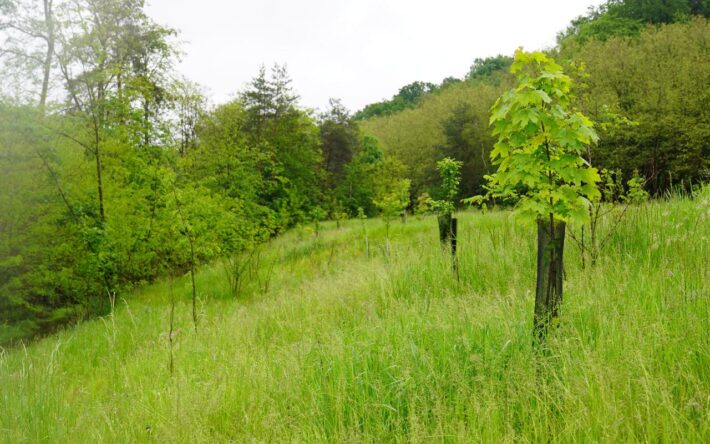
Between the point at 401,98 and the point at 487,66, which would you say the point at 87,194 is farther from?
the point at 401,98

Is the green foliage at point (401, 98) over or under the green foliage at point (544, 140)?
over

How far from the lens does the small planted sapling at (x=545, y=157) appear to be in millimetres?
2514

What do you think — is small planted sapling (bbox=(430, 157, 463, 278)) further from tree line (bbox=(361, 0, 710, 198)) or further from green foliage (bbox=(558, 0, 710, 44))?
green foliage (bbox=(558, 0, 710, 44))

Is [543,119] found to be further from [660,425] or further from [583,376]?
[660,425]

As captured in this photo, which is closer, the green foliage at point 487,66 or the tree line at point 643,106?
the tree line at point 643,106

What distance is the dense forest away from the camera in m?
8.28

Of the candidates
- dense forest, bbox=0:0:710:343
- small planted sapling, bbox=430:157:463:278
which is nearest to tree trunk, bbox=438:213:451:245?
small planted sapling, bbox=430:157:463:278

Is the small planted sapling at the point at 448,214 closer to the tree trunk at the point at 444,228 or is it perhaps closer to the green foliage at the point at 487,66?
the tree trunk at the point at 444,228

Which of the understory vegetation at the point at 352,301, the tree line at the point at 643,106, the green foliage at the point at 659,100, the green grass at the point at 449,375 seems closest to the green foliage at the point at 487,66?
the tree line at the point at 643,106

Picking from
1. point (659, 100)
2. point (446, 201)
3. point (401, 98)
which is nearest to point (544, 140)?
point (446, 201)

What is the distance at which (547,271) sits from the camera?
2.86 metres

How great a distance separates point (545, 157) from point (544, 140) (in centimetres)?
15

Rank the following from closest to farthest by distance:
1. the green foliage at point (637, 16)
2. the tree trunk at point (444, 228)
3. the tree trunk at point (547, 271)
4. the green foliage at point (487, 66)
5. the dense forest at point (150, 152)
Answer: the tree trunk at point (547, 271)
the tree trunk at point (444, 228)
the dense forest at point (150, 152)
the green foliage at point (637, 16)
the green foliage at point (487, 66)

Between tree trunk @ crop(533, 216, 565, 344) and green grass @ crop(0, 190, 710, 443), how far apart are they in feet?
0.47
